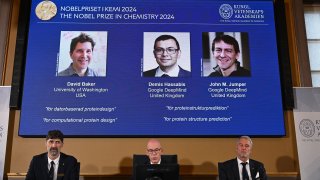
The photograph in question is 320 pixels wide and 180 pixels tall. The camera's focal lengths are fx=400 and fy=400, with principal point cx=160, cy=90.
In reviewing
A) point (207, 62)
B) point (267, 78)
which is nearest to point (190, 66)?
point (207, 62)

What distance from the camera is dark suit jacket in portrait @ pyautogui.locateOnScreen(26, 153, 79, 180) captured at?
3.82m

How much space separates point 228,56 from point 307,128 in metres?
1.33

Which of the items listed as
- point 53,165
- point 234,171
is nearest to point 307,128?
point 234,171

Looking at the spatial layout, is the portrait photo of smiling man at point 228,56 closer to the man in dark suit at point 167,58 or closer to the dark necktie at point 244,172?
the man in dark suit at point 167,58

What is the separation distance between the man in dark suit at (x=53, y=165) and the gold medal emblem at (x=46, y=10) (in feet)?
6.31

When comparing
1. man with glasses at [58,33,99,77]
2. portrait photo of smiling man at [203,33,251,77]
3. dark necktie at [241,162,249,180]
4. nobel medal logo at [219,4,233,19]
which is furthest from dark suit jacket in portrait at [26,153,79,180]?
nobel medal logo at [219,4,233,19]

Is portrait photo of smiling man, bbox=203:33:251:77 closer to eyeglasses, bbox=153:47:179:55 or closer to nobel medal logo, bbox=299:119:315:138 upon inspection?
eyeglasses, bbox=153:47:179:55

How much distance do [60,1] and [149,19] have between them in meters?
1.20

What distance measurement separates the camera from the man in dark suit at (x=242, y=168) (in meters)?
4.02

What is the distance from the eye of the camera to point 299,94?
5.09 m

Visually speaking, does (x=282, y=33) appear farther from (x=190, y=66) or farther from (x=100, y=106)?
(x=100, y=106)

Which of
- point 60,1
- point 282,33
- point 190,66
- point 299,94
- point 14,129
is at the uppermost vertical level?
point 60,1

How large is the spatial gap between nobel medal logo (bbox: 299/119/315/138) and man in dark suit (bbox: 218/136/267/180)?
45.8 inches

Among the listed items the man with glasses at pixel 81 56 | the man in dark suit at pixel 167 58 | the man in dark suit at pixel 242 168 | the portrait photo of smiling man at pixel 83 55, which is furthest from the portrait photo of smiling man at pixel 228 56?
the man with glasses at pixel 81 56
